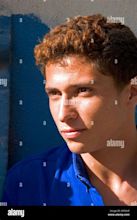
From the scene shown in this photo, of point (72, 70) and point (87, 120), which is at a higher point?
point (72, 70)

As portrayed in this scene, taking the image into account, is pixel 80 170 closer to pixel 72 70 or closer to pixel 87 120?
pixel 87 120

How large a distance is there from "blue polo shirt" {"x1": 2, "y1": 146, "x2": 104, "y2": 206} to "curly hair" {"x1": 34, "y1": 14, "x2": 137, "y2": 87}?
1.15 feet

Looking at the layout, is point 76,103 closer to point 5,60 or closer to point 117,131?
point 117,131

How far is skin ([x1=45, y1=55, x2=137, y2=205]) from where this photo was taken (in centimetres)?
145

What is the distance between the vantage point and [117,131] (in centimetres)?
153

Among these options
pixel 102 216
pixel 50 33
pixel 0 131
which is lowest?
pixel 102 216

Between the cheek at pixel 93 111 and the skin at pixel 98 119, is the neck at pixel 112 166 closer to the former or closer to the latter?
the skin at pixel 98 119

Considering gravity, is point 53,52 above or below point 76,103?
above

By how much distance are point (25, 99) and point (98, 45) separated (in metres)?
0.36

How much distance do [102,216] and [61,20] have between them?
0.75 m

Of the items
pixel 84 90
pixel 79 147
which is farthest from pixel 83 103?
pixel 79 147

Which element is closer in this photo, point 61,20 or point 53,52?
point 53,52

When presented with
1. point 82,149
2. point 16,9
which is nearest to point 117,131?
point 82,149

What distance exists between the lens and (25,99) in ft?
5.16
